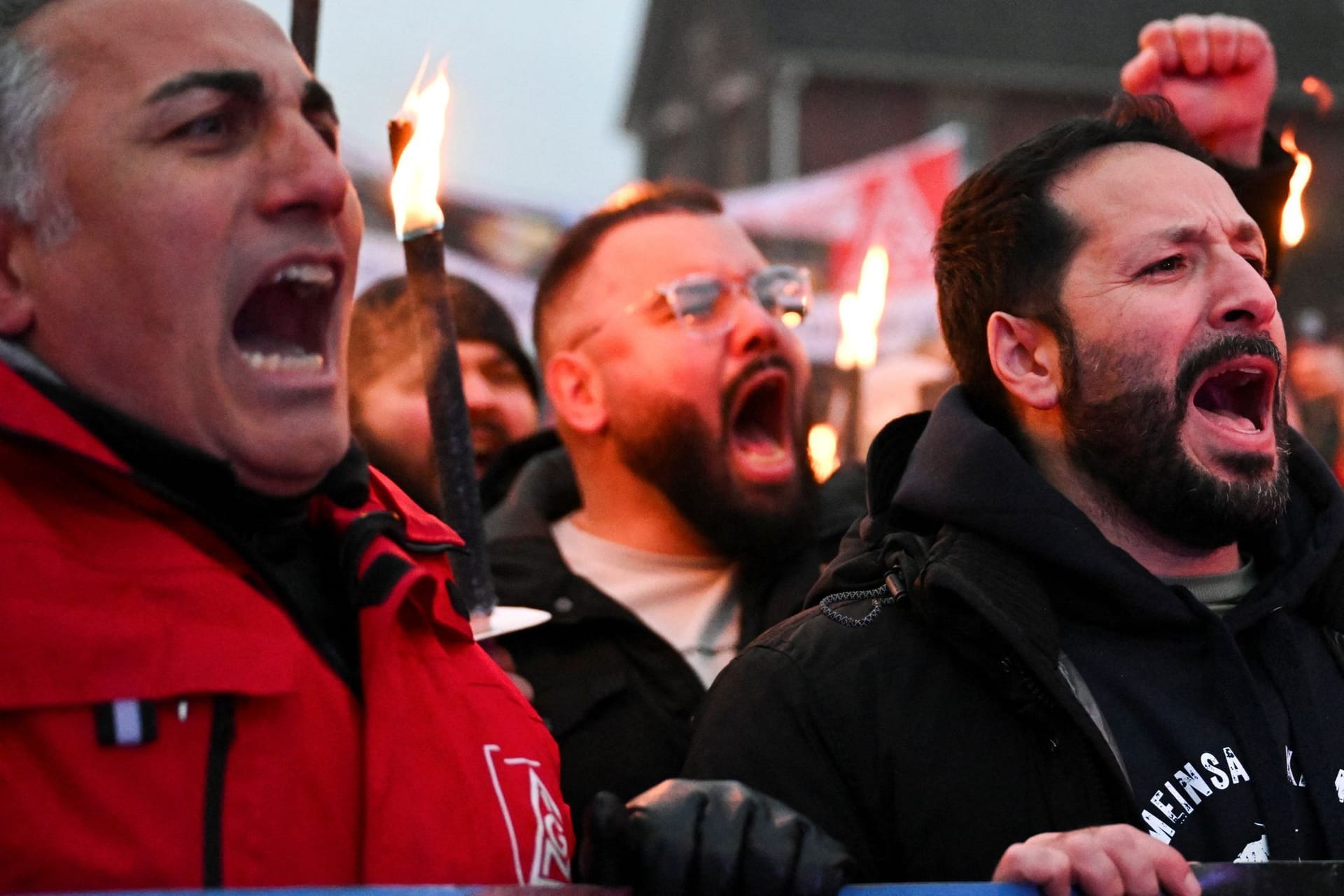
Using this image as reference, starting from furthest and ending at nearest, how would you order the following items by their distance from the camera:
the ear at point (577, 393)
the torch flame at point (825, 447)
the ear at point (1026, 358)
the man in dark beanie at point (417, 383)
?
the torch flame at point (825, 447) → the man in dark beanie at point (417, 383) → the ear at point (577, 393) → the ear at point (1026, 358)

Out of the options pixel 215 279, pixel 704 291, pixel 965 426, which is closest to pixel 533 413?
pixel 704 291

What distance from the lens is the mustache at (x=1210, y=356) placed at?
238 cm

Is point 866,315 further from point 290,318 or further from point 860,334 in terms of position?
point 290,318

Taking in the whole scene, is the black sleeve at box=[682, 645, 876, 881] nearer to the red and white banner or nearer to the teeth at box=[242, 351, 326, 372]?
the teeth at box=[242, 351, 326, 372]

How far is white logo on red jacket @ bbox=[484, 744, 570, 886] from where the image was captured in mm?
1740

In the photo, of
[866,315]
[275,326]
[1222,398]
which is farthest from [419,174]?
[866,315]

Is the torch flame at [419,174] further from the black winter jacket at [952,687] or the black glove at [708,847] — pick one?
the black glove at [708,847]

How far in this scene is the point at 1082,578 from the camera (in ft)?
7.38

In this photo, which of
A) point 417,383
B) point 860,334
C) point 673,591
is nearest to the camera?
point 673,591

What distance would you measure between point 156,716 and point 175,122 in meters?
0.65

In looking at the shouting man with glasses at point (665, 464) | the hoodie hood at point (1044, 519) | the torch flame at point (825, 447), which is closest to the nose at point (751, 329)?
the shouting man with glasses at point (665, 464)

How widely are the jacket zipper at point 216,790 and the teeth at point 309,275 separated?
0.51 metres

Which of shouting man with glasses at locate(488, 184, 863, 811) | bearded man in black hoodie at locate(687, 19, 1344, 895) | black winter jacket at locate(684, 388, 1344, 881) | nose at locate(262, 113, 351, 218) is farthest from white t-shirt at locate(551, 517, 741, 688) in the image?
nose at locate(262, 113, 351, 218)

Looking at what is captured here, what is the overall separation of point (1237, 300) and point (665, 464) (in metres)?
1.48
